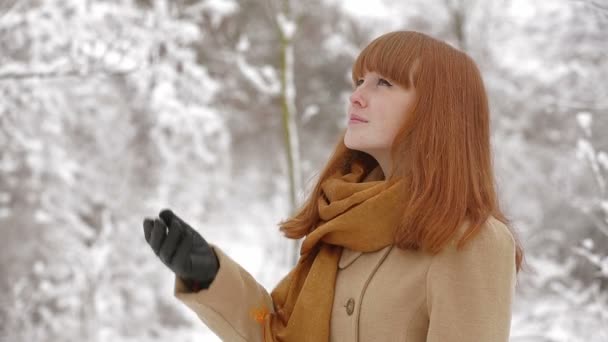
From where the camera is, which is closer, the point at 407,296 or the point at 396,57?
the point at 407,296

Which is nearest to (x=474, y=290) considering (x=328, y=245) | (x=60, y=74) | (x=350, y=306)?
(x=350, y=306)

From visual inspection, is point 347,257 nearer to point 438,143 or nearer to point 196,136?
point 438,143

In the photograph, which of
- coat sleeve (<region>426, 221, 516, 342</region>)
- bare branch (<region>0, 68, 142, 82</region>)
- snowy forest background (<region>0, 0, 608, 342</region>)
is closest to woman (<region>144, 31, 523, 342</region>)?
coat sleeve (<region>426, 221, 516, 342</region>)

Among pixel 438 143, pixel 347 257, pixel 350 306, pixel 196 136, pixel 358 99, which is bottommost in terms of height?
pixel 350 306

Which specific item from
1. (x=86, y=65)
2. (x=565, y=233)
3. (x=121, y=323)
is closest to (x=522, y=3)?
(x=565, y=233)

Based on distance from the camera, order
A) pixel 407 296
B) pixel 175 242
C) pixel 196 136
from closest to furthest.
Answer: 1. pixel 175 242
2. pixel 407 296
3. pixel 196 136

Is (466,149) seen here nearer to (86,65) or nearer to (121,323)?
(86,65)

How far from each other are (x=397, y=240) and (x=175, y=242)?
19.0 inches

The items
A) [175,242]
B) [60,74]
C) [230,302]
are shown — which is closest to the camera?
[175,242]

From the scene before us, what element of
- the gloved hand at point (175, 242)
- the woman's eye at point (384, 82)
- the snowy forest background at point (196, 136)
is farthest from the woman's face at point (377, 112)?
the snowy forest background at point (196, 136)

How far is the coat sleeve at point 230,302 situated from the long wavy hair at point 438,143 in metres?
0.39

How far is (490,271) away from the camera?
132 centimetres

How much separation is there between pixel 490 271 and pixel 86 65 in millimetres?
2540

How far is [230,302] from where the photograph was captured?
1.53 m
